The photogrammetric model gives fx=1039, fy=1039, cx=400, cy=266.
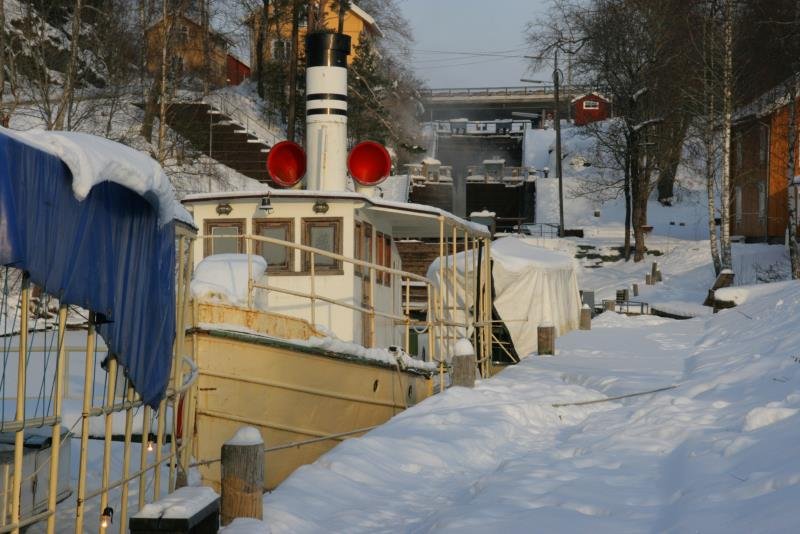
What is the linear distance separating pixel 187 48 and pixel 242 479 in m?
29.7

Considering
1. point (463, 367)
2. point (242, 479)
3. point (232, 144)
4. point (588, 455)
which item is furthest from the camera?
point (232, 144)

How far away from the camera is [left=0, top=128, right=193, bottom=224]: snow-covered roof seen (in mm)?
4980

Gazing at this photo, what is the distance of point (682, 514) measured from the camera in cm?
646

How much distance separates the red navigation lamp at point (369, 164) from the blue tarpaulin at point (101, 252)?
30.2 feet

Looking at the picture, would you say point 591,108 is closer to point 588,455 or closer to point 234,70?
point 234,70

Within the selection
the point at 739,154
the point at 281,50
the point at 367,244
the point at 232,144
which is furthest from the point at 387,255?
the point at 281,50

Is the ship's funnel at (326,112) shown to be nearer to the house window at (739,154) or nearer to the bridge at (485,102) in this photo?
the house window at (739,154)

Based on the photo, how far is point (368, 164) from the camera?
16125mm

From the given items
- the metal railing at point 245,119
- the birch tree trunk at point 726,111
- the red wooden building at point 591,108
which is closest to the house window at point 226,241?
the birch tree trunk at point 726,111

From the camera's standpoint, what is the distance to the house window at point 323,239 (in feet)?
45.4

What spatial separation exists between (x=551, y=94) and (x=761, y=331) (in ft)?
252

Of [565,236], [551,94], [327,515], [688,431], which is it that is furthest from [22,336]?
[551,94]

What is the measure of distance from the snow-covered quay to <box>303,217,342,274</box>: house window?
99.8 inches

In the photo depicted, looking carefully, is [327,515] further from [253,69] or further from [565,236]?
[253,69]
